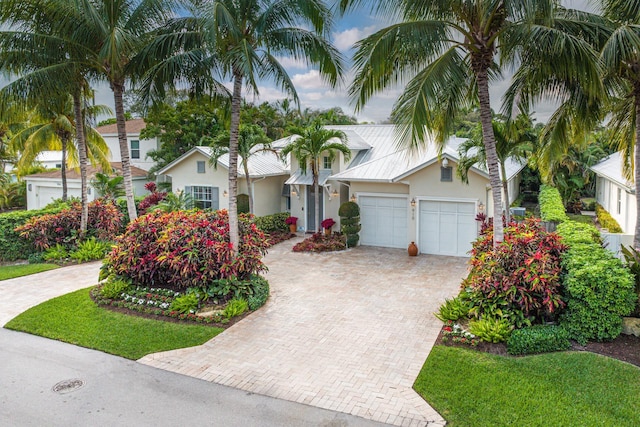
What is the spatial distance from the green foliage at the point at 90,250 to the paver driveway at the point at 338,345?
6.99 m

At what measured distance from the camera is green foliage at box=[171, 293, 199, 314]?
11.3 m

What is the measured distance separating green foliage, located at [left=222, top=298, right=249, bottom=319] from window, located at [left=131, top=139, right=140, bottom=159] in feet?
77.6

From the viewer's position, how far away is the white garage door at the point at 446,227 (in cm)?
1728

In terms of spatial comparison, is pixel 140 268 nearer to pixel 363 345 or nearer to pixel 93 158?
pixel 363 345

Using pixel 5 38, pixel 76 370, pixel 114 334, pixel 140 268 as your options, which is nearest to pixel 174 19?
pixel 5 38

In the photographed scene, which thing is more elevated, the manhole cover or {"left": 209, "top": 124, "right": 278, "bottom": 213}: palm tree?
{"left": 209, "top": 124, "right": 278, "bottom": 213}: palm tree

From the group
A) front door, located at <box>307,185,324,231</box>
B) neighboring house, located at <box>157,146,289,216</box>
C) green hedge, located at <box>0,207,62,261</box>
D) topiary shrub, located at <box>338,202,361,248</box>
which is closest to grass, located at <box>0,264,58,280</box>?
green hedge, located at <box>0,207,62,261</box>

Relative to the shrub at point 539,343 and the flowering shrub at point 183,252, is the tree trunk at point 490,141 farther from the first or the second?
the flowering shrub at point 183,252

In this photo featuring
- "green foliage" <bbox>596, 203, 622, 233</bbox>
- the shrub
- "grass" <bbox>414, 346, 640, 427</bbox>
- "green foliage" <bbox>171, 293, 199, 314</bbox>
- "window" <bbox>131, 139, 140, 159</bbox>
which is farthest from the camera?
"window" <bbox>131, 139, 140, 159</bbox>

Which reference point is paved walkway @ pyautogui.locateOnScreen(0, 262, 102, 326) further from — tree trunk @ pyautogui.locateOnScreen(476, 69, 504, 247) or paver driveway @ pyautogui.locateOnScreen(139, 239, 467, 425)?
tree trunk @ pyautogui.locateOnScreen(476, 69, 504, 247)

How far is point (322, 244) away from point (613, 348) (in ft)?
37.9

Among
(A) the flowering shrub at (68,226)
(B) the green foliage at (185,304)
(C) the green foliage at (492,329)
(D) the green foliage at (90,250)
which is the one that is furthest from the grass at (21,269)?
(C) the green foliage at (492,329)

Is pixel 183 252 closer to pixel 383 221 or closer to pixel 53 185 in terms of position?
pixel 383 221

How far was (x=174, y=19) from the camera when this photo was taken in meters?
13.3
